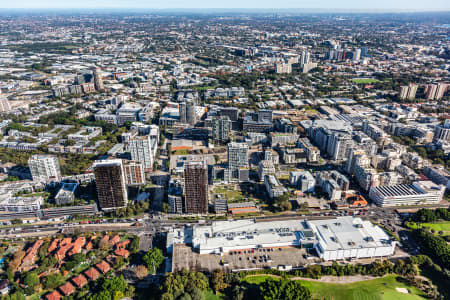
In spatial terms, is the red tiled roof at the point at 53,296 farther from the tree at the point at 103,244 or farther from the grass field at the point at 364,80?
the grass field at the point at 364,80

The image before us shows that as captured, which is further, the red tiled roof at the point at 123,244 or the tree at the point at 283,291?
the red tiled roof at the point at 123,244

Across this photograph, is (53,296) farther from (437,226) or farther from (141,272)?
(437,226)

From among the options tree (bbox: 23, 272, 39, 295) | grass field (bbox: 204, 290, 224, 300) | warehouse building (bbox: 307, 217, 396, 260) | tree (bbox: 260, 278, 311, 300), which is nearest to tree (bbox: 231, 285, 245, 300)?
grass field (bbox: 204, 290, 224, 300)

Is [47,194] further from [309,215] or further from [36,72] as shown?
[36,72]

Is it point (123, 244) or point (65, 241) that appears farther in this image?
point (65, 241)

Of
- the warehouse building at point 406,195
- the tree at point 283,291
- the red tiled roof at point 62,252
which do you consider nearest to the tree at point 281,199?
the warehouse building at point 406,195

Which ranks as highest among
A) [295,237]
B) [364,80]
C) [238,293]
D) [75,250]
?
[364,80]

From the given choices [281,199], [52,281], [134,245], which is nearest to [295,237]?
[281,199]
